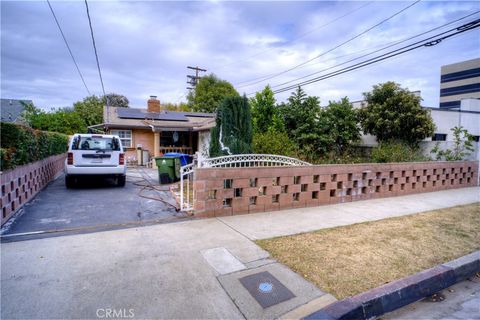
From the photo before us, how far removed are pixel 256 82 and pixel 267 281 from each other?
19595 mm

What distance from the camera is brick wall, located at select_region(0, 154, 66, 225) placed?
14.9 ft

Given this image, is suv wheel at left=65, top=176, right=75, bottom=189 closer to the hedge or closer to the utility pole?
the hedge

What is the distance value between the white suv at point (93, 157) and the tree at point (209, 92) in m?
25.7

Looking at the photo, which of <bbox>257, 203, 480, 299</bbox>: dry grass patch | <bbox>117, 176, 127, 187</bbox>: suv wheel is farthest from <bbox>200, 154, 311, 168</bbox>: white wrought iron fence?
<bbox>117, 176, 127, 187</bbox>: suv wheel

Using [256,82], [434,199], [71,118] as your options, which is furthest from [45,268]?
[71,118]

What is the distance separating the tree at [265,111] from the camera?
39.1ft

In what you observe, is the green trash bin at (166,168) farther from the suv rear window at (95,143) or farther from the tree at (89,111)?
the tree at (89,111)

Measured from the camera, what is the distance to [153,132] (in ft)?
56.2

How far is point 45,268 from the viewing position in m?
3.01

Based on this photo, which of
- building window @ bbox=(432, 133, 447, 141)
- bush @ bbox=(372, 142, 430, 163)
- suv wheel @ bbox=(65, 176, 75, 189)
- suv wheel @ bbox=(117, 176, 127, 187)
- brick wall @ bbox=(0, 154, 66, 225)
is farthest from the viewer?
building window @ bbox=(432, 133, 447, 141)

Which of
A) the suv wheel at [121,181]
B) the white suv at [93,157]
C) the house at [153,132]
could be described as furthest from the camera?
the house at [153,132]

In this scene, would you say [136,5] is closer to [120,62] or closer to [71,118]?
[120,62]

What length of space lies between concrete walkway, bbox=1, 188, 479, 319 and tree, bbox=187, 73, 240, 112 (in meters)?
30.2

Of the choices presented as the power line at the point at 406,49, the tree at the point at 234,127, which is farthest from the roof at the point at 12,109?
the power line at the point at 406,49
